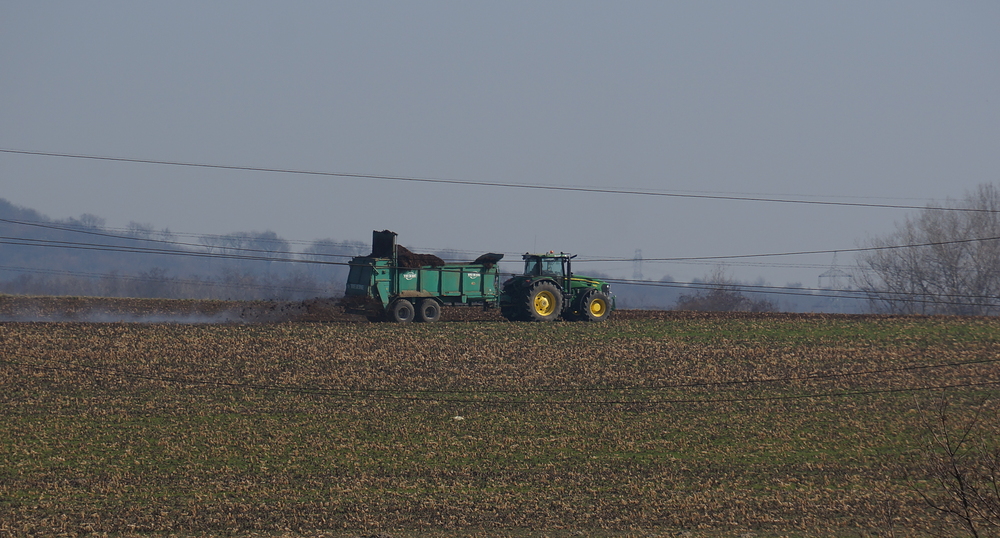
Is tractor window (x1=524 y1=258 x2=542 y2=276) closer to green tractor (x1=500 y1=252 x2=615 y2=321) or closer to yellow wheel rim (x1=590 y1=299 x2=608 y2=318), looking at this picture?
green tractor (x1=500 y1=252 x2=615 y2=321)

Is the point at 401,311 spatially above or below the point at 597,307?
below

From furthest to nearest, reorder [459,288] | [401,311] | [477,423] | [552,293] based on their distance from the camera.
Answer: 1. [552,293]
2. [459,288]
3. [401,311]
4. [477,423]

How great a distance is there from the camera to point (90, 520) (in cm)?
1546

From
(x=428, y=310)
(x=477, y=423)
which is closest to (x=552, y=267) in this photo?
(x=428, y=310)

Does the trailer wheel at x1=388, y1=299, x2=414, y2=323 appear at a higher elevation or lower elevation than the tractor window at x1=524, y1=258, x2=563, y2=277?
lower

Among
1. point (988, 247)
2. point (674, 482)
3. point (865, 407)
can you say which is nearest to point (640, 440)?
point (674, 482)

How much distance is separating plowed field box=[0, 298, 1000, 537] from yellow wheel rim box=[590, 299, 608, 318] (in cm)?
96

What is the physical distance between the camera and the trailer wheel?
111ft

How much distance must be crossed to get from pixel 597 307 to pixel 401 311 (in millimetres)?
8580

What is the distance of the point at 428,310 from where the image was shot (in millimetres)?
34562

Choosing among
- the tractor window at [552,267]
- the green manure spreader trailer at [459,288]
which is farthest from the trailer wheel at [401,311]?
the tractor window at [552,267]

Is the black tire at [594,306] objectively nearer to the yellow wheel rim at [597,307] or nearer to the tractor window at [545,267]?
the yellow wheel rim at [597,307]

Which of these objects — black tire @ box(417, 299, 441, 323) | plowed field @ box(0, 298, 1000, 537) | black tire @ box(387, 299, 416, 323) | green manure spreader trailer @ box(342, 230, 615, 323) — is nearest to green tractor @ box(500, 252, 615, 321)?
green manure spreader trailer @ box(342, 230, 615, 323)

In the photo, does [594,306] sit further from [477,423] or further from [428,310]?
[477,423]
